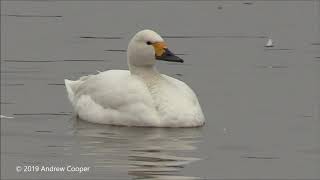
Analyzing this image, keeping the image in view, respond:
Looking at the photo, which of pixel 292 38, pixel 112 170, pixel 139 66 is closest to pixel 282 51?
pixel 292 38

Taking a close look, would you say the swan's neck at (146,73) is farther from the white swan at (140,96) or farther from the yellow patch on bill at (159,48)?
the yellow patch on bill at (159,48)

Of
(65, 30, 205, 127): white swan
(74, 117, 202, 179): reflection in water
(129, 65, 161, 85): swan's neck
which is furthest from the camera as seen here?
(129, 65, 161, 85): swan's neck

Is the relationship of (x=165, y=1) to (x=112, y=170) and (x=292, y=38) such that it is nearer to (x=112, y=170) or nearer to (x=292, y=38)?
(x=292, y=38)

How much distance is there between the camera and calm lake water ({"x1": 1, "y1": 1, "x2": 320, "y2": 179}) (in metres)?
15.6

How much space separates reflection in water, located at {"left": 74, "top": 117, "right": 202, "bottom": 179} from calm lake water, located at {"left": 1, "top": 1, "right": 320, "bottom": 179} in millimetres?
12

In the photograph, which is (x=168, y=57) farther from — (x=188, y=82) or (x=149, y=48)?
(x=188, y=82)

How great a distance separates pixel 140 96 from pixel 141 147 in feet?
5.07

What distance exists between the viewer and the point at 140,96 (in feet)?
58.6

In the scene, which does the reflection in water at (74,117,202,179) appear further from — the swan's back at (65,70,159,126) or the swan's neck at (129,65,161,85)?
the swan's neck at (129,65,161,85)

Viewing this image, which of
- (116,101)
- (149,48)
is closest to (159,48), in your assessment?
(149,48)

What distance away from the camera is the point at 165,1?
29234 millimetres

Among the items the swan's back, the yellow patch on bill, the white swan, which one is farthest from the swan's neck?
the yellow patch on bill

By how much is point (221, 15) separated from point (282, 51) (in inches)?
155

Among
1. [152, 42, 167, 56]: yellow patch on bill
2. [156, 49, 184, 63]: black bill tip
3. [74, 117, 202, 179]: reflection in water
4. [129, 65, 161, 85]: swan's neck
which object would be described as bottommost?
[74, 117, 202, 179]: reflection in water
